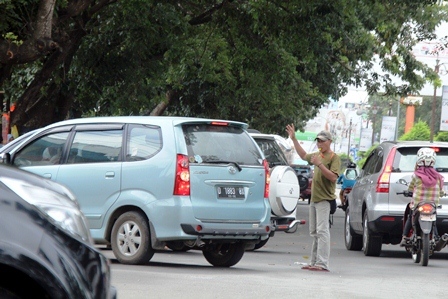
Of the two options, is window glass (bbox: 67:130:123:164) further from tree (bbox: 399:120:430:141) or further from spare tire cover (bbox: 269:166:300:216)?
tree (bbox: 399:120:430:141)

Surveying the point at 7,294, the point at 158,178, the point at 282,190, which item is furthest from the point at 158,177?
the point at 7,294

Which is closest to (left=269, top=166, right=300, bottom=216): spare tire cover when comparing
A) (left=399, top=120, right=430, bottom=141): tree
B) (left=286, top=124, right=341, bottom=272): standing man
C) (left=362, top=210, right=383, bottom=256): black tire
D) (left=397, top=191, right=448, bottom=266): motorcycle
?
(left=362, top=210, right=383, bottom=256): black tire

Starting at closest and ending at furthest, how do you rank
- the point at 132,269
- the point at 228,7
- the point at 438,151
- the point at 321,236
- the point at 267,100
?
the point at 132,269, the point at 321,236, the point at 438,151, the point at 228,7, the point at 267,100

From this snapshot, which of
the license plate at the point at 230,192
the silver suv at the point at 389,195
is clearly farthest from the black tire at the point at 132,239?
the silver suv at the point at 389,195

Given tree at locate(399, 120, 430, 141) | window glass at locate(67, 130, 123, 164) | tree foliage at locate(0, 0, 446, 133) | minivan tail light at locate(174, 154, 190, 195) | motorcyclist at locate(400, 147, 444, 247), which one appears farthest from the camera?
tree at locate(399, 120, 430, 141)

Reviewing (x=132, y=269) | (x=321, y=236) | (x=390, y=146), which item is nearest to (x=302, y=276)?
(x=321, y=236)

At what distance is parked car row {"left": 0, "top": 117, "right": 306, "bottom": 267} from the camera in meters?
11.9

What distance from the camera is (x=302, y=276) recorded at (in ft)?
40.0

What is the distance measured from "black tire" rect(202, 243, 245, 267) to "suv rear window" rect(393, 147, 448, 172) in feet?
13.3

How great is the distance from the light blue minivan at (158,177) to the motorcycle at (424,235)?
2976 millimetres

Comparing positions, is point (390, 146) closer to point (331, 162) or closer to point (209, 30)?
point (331, 162)

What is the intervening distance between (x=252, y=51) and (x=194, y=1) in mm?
2092

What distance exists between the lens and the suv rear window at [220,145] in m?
12.2

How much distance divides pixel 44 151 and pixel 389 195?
5636 millimetres
